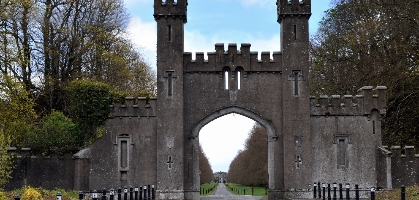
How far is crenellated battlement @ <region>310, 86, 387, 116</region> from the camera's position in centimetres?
2539

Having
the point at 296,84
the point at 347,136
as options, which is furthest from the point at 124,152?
the point at 347,136

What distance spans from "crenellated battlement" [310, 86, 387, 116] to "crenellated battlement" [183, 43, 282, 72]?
2.46 meters

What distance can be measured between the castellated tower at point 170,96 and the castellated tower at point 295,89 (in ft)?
15.5

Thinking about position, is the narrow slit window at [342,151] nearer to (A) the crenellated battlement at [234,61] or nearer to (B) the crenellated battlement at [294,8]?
(A) the crenellated battlement at [234,61]

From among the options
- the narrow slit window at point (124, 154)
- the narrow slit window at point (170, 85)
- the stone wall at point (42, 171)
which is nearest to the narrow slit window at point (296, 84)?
the narrow slit window at point (170, 85)

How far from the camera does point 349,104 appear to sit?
2550 centimetres

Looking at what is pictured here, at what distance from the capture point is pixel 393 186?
24984 millimetres

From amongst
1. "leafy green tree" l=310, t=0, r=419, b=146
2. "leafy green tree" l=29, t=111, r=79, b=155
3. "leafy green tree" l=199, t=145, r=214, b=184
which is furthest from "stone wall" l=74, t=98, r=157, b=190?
"leafy green tree" l=199, t=145, r=214, b=184

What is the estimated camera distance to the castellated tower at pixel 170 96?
81.4ft

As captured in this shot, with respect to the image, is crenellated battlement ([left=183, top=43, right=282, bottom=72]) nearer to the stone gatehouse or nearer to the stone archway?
the stone gatehouse

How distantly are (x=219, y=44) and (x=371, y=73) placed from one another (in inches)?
457

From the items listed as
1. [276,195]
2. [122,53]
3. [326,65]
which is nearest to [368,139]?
[276,195]

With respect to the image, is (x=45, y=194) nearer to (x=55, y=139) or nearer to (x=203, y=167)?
(x=55, y=139)

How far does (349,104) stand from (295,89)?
2640 millimetres
